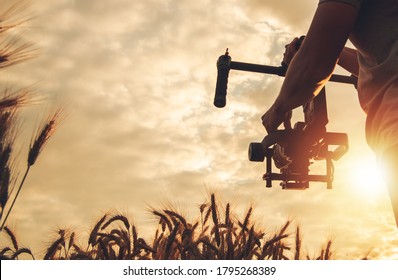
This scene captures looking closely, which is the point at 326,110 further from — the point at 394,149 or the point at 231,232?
the point at 231,232

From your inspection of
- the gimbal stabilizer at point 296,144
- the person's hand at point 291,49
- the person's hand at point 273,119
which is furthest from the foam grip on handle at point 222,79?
the person's hand at point 273,119

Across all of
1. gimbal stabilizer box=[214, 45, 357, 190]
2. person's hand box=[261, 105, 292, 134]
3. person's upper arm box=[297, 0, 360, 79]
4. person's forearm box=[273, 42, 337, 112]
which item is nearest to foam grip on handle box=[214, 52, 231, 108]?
gimbal stabilizer box=[214, 45, 357, 190]

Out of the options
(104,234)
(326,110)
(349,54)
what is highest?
(349,54)

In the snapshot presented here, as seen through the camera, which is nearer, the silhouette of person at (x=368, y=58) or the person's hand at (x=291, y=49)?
the silhouette of person at (x=368, y=58)

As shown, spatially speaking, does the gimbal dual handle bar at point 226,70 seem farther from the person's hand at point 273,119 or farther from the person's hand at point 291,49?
the person's hand at point 273,119

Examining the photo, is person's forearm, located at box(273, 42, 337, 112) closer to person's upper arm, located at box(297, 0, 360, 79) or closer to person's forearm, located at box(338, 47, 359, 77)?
person's upper arm, located at box(297, 0, 360, 79)

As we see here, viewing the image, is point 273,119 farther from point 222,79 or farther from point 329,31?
point 222,79
